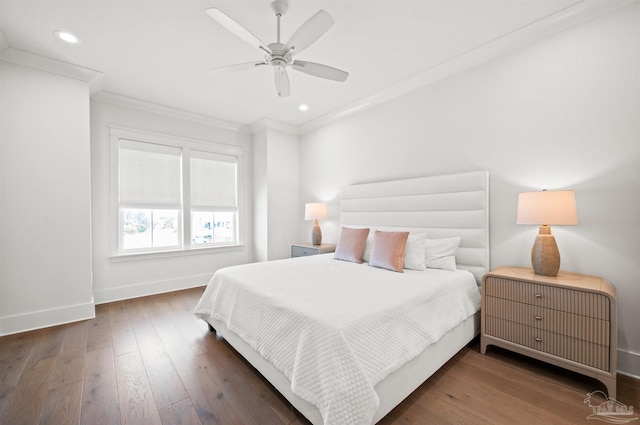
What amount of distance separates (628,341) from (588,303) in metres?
0.64

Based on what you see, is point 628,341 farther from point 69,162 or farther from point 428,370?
point 69,162

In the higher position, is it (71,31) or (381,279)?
(71,31)

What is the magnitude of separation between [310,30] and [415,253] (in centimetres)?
209

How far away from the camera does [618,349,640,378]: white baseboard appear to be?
1.87 metres

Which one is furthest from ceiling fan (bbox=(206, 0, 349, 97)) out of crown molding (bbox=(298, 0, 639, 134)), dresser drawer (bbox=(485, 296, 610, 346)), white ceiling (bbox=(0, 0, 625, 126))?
dresser drawer (bbox=(485, 296, 610, 346))

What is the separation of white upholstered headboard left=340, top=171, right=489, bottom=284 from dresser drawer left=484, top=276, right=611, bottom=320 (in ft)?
1.28

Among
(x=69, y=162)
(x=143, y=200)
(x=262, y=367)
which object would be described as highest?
(x=69, y=162)

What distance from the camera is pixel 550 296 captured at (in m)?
1.88

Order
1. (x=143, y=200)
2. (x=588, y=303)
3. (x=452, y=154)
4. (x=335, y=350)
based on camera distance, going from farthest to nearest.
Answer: (x=143, y=200)
(x=452, y=154)
(x=588, y=303)
(x=335, y=350)

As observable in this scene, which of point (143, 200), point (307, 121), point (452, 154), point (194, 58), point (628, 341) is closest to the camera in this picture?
point (628, 341)

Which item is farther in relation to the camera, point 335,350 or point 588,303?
point 588,303

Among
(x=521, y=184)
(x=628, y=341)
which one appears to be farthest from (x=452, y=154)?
(x=628, y=341)

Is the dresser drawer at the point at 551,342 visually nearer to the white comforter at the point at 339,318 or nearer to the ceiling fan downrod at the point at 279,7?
the white comforter at the point at 339,318

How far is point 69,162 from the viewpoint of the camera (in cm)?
288
